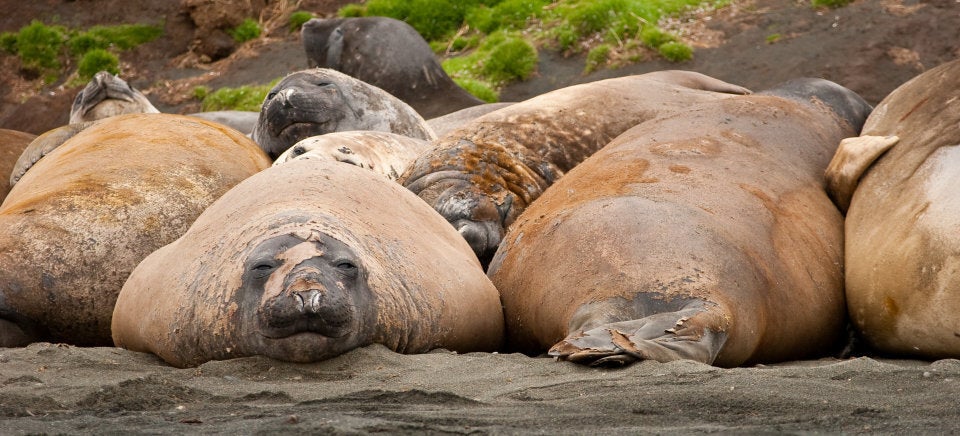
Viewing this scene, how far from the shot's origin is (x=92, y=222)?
5.87 meters

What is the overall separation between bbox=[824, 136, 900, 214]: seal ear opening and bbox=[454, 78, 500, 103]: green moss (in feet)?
21.4

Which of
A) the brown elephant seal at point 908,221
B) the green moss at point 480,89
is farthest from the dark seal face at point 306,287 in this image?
the green moss at point 480,89

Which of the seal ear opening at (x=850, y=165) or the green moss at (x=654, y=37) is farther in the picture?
the green moss at (x=654, y=37)

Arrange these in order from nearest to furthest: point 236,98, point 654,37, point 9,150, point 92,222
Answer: point 92,222 < point 9,150 < point 654,37 < point 236,98

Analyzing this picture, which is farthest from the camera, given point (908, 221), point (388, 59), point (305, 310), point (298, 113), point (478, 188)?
point (388, 59)

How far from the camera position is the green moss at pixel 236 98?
13805mm

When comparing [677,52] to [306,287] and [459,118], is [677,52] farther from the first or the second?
[306,287]

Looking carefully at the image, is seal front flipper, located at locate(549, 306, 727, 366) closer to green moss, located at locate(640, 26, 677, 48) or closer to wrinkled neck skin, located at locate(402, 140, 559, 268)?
wrinkled neck skin, located at locate(402, 140, 559, 268)

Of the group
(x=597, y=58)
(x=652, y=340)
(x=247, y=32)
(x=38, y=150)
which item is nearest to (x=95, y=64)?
(x=247, y=32)

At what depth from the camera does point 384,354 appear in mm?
4391

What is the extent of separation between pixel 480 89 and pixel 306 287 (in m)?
8.47

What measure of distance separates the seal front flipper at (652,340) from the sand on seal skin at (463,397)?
6cm

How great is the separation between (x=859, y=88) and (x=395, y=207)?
6369 mm

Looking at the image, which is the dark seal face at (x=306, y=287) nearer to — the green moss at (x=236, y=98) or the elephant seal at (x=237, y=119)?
the elephant seal at (x=237, y=119)
